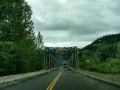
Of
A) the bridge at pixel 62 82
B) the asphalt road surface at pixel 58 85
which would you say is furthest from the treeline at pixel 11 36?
the asphalt road surface at pixel 58 85

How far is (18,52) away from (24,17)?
35.6ft

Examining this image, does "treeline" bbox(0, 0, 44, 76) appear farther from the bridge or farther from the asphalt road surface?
the asphalt road surface

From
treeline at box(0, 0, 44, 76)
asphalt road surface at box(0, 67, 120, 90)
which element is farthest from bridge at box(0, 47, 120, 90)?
treeline at box(0, 0, 44, 76)

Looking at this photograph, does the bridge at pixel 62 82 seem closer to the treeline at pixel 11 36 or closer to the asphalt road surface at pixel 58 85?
the asphalt road surface at pixel 58 85

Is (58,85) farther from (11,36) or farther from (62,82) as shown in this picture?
(11,36)

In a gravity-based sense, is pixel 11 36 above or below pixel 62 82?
above

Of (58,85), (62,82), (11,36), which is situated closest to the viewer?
(58,85)

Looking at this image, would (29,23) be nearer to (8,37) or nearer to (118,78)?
(8,37)

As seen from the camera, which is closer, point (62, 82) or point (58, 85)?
point (58, 85)

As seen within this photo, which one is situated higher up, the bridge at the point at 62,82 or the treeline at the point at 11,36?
the treeline at the point at 11,36

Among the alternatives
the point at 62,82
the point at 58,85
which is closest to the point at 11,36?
the point at 62,82

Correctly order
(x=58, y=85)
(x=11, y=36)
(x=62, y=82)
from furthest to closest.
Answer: (x=11, y=36) < (x=62, y=82) < (x=58, y=85)

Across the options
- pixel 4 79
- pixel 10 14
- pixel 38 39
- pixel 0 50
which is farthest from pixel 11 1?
pixel 38 39

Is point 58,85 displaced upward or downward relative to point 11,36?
downward
